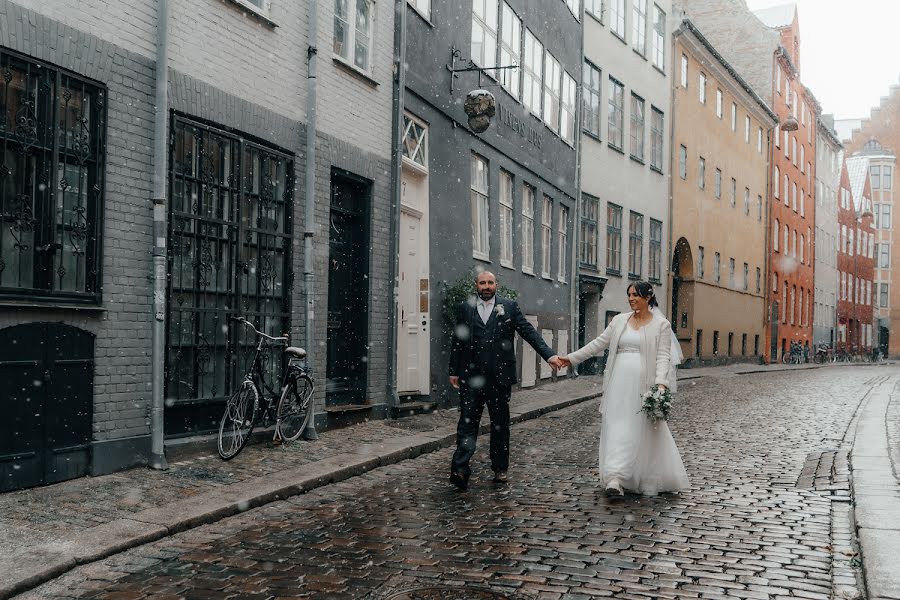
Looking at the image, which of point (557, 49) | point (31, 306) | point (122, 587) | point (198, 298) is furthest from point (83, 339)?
point (557, 49)

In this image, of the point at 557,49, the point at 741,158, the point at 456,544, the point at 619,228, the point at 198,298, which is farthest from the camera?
the point at 741,158

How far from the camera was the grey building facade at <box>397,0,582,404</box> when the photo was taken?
1444cm

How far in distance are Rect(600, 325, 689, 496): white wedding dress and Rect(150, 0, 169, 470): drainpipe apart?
3.75 metres

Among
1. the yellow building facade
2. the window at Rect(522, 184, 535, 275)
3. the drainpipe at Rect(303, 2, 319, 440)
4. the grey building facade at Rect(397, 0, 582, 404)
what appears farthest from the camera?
the yellow building facade

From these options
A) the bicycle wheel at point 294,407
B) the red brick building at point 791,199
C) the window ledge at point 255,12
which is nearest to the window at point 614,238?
the bicycle wheel at point 294,407

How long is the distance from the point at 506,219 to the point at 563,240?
15.9 feet

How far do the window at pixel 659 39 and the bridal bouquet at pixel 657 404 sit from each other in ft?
81.4

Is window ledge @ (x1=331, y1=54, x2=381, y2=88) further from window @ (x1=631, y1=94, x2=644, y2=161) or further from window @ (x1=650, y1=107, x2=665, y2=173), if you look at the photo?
window @ (x1=650, y1=107, x2=665, y2=173)

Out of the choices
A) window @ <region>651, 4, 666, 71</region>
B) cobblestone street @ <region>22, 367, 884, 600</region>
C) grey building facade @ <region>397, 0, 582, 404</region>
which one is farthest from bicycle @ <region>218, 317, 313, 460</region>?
window @ <region>651, 4, 666, 71</region>

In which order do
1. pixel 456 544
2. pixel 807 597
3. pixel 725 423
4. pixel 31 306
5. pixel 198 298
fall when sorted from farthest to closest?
→ 1. pixel 725 423
2. pixel 198 298
3. pixel 31 306
4. pixel 456 544
5. pixel 807 597

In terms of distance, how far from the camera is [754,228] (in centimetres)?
4550

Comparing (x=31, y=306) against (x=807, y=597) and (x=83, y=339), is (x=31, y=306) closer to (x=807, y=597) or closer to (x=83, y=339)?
(x=83, y=339)

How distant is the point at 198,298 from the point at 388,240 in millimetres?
4326

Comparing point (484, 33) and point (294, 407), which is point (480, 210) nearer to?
point (484, 33)
